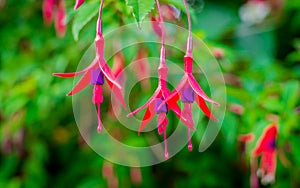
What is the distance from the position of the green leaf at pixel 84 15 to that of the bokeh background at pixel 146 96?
5.8 inches

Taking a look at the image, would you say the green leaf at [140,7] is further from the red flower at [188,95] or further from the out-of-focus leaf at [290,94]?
the out-of-focus leaf at [290,94]

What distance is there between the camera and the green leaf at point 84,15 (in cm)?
79

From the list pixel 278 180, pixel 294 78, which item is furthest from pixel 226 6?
pixel 278 180

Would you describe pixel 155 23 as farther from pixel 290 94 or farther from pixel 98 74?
pixel 290 94

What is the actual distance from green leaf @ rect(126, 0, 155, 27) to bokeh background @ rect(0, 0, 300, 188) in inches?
11.6

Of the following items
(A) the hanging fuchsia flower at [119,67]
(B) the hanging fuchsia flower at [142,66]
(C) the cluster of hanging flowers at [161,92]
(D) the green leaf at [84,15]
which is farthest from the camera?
(B) the hanging fuchsia flower at [142,66]

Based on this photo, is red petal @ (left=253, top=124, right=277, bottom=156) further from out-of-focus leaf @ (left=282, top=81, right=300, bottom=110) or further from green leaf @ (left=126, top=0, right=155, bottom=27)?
green leaf @ (left=126, top=0, right=155, bottom=27)

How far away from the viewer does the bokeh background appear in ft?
3.61

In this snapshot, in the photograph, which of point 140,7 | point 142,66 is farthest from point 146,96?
point 140,7

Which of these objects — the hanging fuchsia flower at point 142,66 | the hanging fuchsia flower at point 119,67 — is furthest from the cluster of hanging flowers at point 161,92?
the hanging fuchsia flower at point 142,66

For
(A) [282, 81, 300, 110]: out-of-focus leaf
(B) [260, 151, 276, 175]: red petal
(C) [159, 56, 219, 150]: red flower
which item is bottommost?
(B) [260, 151, 276, 175]: red petal

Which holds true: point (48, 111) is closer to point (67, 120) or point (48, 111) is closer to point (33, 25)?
point (67, 120)

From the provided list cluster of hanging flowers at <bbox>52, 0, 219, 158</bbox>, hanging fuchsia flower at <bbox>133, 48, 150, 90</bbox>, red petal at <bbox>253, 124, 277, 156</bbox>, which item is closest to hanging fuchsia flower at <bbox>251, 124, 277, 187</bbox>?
red petal at <bbox>253, 124, 277, 156</bbox>

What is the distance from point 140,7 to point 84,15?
16 centimetres
